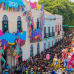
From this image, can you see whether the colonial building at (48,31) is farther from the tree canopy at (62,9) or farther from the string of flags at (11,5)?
the tree canopy at (62,9)

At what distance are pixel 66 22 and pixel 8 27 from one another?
28558 mm

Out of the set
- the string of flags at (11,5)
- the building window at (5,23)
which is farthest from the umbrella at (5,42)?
the string of flags at (11,5)

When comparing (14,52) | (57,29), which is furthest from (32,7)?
(57,29)

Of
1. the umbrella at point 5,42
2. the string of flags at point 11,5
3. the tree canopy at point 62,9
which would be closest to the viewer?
the umbrella at point 5,42

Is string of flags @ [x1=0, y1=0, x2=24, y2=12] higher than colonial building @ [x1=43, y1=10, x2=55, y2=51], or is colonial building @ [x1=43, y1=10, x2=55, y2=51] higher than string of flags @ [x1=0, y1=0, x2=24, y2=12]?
string of flags @ [x1=0, y1=0, x2=24, y2=12]

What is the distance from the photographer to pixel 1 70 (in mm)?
15484

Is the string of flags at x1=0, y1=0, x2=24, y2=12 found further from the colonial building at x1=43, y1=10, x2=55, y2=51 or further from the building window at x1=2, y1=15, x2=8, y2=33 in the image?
the colonial building at x1=43, y1=10, x2=55, y2=51

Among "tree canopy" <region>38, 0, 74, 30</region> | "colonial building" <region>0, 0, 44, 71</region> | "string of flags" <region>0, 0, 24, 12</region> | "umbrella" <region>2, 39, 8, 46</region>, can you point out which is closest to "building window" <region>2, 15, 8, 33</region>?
"colonial building" <region>0, 0, 44, 71</region>

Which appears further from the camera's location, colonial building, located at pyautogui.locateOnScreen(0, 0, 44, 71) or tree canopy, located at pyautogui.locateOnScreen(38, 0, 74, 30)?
tree canopy, located at pyautogui.locateOnScreen(38, 0, 74, 30)

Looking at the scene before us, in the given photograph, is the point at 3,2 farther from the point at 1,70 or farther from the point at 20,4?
the point at 1,70

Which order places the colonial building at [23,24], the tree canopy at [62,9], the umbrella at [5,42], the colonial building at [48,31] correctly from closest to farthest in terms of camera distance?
1. the umbrella at [5,42]
2. the colonial building at [23,24]
3. the colonial building at [48,31]
4. the tree canopy at [62,9]

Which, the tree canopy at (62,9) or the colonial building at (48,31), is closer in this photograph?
the colonial building at (48,31)

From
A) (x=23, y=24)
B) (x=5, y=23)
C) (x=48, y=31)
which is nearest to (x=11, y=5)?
(x=5, y=23)

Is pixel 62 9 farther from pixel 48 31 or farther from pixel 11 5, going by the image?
pixel 11 5
